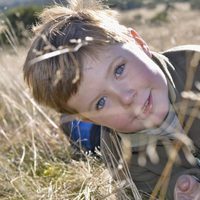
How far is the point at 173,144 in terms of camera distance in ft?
5.79

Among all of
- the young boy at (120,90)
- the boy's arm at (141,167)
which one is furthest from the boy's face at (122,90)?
the boy's arm at (141,167)

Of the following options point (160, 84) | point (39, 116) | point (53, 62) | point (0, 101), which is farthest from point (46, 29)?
point (0, 101)

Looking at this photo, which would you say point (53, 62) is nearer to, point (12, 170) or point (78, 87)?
point (78, 87)

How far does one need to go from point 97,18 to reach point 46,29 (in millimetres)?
174

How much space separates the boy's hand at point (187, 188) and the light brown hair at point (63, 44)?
0.39 metres

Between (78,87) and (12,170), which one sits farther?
(12,170)

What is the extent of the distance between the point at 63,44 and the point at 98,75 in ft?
0.52

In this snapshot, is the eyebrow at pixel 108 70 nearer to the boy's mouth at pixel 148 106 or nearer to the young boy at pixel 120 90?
the young boy at pixel 120 90

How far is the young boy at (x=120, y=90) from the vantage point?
1638 mm

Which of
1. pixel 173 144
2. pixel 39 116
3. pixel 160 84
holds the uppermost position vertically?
pixel 160 84

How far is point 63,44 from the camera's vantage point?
1695 millimetres

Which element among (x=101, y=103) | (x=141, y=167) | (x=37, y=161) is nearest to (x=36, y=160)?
(x=37, y=161)

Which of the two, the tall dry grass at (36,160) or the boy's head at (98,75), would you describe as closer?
the boy's head at (98,75)

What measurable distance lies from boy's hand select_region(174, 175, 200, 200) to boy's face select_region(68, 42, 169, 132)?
Answer: 18cm
